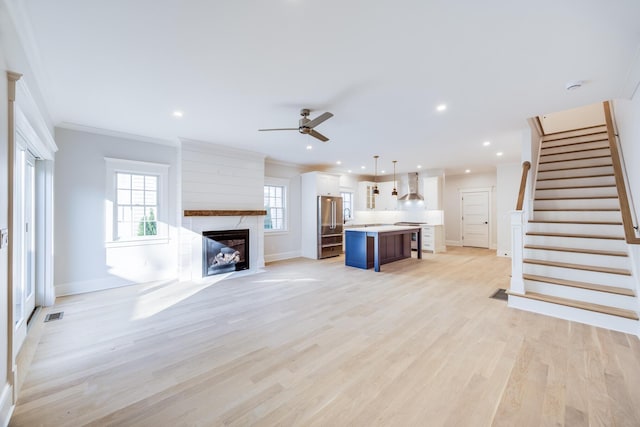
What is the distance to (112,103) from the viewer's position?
3324 millimetres

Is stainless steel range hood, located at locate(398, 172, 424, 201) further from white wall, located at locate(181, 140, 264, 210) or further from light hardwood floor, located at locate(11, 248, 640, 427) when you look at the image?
light hardwood floor, located at locate(11, 248, 640, 427)

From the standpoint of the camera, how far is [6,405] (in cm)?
162

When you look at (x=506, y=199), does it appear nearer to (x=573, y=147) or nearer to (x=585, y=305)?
(x=573, y=147)

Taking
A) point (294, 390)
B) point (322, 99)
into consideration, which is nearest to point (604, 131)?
point (322, 99)

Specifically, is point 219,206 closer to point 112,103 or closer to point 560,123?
point 112,103

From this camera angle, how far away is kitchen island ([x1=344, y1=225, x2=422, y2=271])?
5.52 meters

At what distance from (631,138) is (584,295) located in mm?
2011

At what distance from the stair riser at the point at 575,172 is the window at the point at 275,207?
5.70m

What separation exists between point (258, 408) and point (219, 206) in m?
4.28

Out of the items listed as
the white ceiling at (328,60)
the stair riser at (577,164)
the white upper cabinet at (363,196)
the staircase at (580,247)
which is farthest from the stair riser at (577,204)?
the white upper cabinet at (363,196)

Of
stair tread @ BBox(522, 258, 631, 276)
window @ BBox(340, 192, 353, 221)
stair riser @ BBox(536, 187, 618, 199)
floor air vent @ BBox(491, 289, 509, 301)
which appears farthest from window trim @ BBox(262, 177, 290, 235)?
stair riser @ BBox(536, 187, 618, 199)

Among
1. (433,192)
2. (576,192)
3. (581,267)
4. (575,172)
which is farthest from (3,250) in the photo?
(433,192)

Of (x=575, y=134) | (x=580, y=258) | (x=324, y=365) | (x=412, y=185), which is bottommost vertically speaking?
(x=324, y=365)

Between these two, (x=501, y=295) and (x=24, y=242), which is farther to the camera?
(x=501, y=295)
